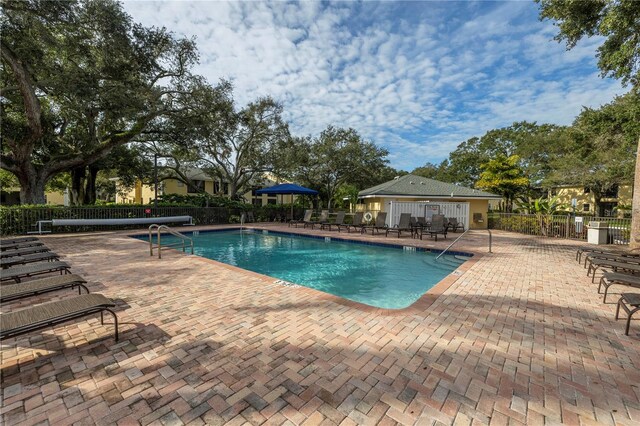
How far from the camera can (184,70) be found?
16578 mm

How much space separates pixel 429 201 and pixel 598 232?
815 centimetres

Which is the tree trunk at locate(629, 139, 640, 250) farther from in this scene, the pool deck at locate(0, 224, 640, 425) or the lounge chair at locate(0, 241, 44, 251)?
Answer: the lounge chair at locate(0, 241, 44, 251)

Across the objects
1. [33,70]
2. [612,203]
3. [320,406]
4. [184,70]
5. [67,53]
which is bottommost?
[320,406]

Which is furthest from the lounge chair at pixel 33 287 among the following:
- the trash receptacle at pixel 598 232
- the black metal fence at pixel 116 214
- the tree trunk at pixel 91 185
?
the tree trunk at pixel 91 185

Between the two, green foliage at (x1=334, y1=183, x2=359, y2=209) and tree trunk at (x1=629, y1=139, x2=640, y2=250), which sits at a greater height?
green foliage at (x1=334, y1=183, x2=359, y2=209)

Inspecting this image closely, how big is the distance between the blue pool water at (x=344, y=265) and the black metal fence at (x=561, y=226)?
8444mm

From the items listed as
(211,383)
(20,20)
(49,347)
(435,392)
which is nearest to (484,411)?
(435,392)

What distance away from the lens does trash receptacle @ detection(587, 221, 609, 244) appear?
38.2ft

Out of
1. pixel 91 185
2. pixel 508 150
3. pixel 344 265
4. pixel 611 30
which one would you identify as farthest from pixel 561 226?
pixel 91 185

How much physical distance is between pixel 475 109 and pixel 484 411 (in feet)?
80.6

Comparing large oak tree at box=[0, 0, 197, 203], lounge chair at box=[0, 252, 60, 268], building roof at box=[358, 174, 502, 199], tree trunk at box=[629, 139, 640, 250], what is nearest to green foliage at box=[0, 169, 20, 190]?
large oak tree at box=[0, 0, 197, 203]

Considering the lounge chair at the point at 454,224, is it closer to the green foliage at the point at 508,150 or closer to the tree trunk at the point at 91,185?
the green foliage at the point at 508,150

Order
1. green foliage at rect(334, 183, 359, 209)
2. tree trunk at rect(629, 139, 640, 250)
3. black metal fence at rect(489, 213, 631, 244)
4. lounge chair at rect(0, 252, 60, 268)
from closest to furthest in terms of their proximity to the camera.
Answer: lounge chair at rect(0, 252, 60, 268) → tree trunk at rect(629, 139, 640, 250) → black metal fence at rect(489, 213, 631, 244) → green foliage at rect(334, 183, 359, 209)

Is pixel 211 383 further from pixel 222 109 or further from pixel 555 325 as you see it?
pixel 222 109
